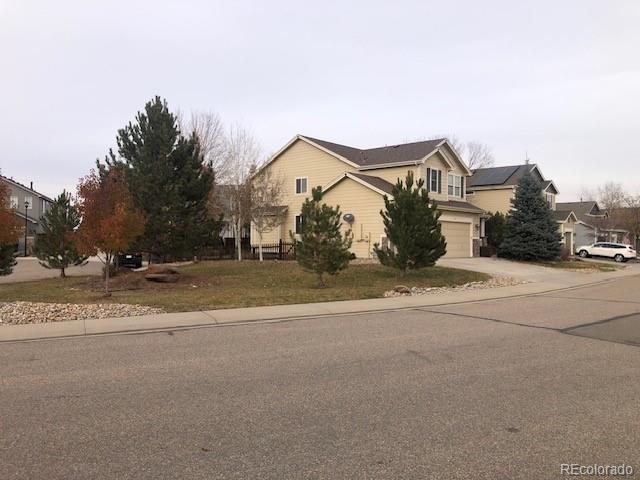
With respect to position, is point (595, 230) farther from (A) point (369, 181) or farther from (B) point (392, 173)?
(A) point (369, 181)

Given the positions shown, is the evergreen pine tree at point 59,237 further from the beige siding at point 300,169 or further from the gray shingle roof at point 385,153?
the gray shingle roof at point 385,153

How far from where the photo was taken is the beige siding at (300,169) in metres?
35.4

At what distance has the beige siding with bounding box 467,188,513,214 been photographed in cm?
4548

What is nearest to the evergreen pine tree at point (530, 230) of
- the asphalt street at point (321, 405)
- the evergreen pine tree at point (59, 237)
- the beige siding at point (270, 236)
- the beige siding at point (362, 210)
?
the beige siding at point (362, 210)

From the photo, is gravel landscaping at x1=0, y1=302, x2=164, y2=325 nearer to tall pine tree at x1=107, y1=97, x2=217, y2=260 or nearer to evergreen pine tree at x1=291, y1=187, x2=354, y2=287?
evergreen pine tree at x1=291, y1=187, x2=354, y2=287

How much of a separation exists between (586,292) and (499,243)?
19.2 m

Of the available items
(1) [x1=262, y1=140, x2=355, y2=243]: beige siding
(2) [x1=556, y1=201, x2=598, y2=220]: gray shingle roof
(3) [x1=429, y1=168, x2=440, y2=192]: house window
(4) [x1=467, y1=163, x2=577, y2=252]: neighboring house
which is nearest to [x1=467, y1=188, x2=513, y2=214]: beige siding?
(4) [x1=467, y1=163, x2=577, y2=252]: neighboring house

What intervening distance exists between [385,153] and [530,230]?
10.4 metres

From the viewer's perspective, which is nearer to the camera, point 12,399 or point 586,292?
point 12,399

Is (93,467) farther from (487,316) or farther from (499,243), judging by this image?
(499,243)

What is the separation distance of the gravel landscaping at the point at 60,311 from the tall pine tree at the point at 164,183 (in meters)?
8.76

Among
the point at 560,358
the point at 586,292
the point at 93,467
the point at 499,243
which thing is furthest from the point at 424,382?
the point at 499,243

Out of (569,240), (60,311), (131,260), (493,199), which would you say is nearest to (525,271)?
(493,199)

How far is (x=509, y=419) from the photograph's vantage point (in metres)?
5.15
